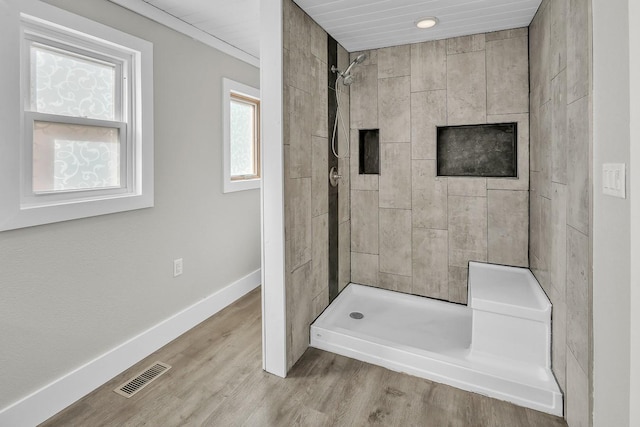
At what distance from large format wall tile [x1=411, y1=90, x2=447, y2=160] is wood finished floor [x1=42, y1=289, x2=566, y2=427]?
1.72m

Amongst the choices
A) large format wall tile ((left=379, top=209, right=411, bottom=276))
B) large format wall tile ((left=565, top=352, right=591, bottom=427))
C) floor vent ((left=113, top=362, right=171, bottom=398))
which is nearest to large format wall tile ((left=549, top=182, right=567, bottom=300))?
large format wall tile ((left=565, top=352, right=591, bottom=427))

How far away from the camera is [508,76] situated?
8.27ft

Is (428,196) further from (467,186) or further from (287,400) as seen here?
(287,400)

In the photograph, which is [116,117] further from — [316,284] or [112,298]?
[316,284]

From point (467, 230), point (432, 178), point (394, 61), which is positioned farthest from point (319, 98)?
point (467, 230)

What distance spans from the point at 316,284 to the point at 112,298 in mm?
1337

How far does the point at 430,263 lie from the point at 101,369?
2462mm

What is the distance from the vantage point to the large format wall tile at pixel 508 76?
2479 mm

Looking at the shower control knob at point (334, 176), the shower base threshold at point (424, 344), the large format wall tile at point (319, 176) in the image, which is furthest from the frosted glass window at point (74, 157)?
the shower base threshold at point (424, 344)

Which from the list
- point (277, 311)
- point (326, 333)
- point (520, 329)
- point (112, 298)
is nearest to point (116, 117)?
point (112, 298)

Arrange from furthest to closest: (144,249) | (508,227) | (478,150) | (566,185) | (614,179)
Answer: (478,150) < (508,227) < (144,249) < (566,185) < (614,179)

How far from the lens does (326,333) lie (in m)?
2.40

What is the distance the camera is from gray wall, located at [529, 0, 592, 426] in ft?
4.59

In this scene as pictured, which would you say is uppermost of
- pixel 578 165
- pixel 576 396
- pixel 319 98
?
pixel 319 98
